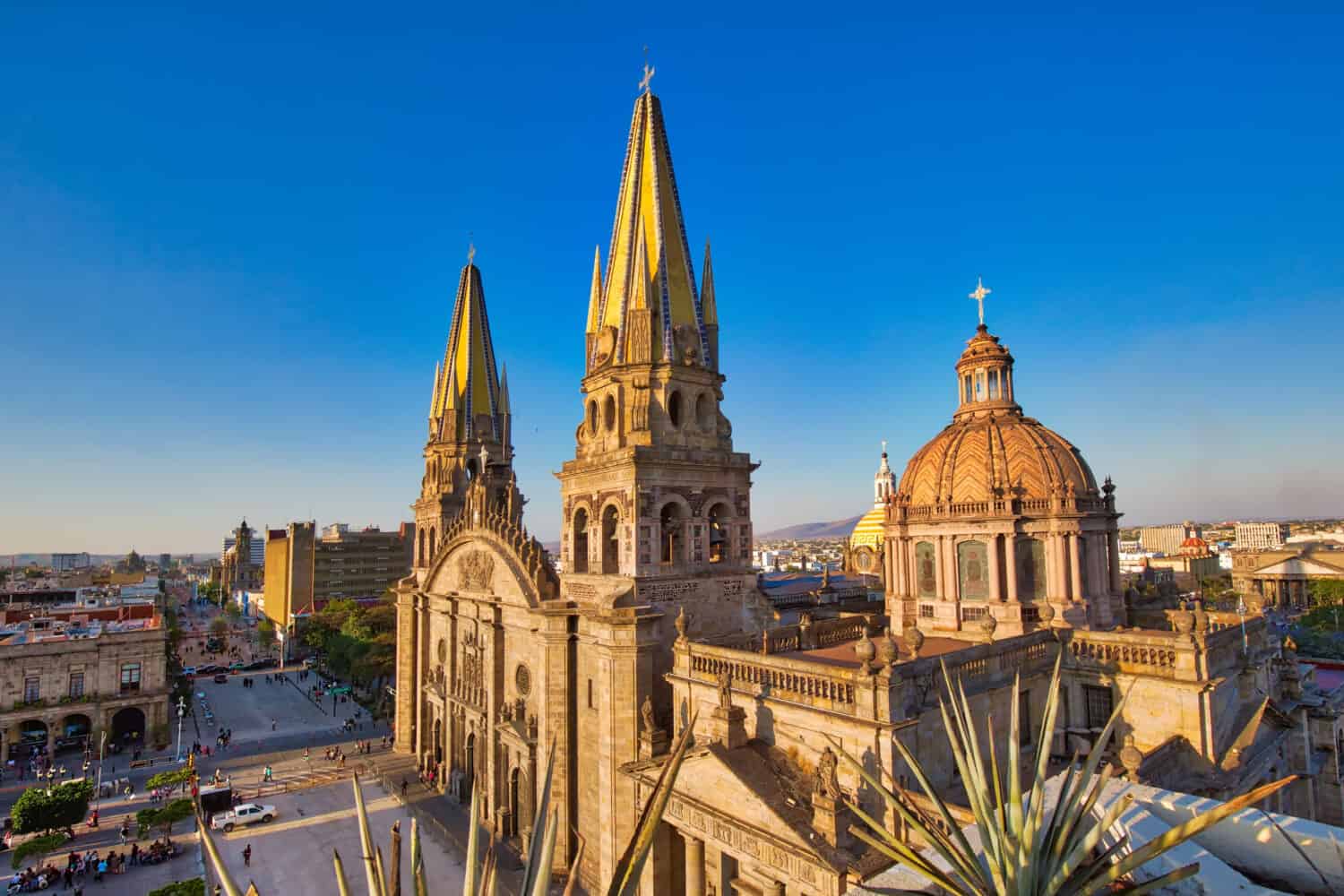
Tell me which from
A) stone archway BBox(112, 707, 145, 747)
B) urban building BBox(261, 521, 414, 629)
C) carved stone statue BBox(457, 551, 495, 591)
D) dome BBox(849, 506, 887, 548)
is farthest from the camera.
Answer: urban building BBox(261, 521, 414, 629)

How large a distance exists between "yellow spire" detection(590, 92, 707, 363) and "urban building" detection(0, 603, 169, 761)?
48199 mm

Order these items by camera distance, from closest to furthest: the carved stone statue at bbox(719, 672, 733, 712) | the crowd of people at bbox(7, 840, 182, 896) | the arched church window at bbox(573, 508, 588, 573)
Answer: the carved stone statue at bbox(719, 672, 733, 712) → the arched church window at bbox(573, 508, 588, 573) → the crowd of people at bbox(7, 840, 182, 896)

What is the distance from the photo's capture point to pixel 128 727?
2221 inches

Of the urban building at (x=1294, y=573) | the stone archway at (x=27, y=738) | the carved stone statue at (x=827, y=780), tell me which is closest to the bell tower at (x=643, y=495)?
the carved stone statue at (x=827, y=780)

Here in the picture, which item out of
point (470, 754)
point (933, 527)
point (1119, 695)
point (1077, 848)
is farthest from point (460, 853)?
point (1077, 848)

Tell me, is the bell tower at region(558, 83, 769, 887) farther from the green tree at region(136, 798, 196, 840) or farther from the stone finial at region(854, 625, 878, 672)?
the green tree at region(136, 798, 196, 840)

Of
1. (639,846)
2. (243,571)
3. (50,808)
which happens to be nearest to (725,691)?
(639,846)

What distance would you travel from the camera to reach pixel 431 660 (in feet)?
154

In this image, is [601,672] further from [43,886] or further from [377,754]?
[377,754]

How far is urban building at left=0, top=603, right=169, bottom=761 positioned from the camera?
2036 inches

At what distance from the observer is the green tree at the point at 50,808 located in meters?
32.8

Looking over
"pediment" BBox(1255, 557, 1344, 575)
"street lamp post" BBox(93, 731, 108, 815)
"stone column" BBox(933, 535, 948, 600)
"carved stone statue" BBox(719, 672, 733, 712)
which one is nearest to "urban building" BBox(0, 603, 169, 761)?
"street lamp post" BBox(93, 731, 108, 815)

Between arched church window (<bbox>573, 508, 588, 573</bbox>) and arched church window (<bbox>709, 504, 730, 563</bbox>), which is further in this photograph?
arched church window (<bbox>573, 508, 588, 573</bbox>)

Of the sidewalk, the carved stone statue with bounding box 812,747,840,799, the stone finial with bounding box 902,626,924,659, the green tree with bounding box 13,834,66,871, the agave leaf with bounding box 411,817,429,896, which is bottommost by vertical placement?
the sidewalk
